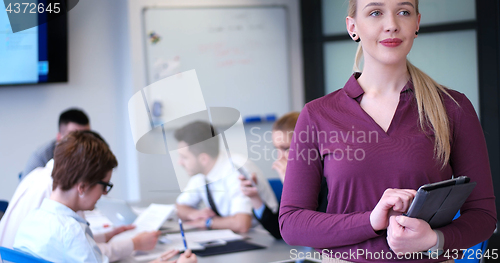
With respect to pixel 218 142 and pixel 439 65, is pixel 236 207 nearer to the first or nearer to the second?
pixel 218 142

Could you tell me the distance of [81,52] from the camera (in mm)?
3934

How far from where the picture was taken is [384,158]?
2.85 ft

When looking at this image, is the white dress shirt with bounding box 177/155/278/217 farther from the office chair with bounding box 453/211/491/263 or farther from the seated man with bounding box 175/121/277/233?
the office chair with bounding box 453/211/491/263

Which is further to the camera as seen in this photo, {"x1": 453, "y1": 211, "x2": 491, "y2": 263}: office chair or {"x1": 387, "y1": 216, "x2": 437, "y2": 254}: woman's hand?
{"x1": 453, "y1": 211, "x2": 491, "y2": 263}: office chair

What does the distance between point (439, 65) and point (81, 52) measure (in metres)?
2.89

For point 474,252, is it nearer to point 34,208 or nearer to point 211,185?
point 211,185

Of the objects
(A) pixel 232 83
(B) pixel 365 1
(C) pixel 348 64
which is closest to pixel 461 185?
(B) pixel 365 1

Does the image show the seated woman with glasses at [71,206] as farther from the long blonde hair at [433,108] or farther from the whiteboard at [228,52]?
the whiteboard at [228,52]

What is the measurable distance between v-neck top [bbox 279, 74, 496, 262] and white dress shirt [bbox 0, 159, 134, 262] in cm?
107

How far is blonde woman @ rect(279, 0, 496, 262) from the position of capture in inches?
33.4

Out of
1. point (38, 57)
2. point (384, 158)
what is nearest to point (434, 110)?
point (384, 158)

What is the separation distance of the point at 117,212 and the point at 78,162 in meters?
0.92

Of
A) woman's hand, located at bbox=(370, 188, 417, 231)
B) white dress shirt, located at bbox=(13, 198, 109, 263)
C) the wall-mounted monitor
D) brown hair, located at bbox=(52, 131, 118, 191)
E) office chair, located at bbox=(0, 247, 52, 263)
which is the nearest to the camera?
woman's hand, located at bbox=(370, 188, 417, 231)

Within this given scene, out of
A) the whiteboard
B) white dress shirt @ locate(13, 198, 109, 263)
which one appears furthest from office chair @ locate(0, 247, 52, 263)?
the whiteboard
